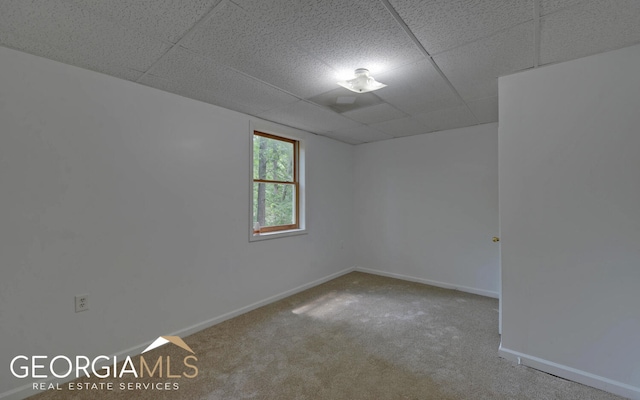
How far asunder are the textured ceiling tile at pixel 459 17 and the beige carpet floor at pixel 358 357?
234 centimetres

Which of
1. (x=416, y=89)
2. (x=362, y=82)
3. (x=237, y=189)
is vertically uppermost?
(x=416, y=89)

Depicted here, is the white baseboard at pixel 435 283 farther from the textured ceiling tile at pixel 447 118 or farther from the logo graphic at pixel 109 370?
the logo graphic at pixel 109 370

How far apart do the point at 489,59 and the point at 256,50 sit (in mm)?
1689

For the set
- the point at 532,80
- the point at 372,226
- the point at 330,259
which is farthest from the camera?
the point at 372,226

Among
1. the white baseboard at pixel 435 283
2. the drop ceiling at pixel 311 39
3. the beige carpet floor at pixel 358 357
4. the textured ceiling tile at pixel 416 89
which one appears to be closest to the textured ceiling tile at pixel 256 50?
the drop ceiling at pixel 311 39

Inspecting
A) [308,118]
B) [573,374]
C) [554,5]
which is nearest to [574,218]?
[573,374]

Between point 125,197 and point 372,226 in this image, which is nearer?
point 125,197

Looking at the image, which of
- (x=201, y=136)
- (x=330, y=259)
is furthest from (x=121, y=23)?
(x=330, y=259)

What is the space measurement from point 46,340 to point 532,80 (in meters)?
4.11

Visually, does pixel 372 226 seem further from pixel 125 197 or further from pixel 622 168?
pixel 125 197

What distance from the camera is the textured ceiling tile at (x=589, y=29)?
1.41 m

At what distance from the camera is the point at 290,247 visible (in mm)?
3676

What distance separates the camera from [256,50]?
179cm

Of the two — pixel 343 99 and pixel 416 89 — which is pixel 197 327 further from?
pixel 416 89
